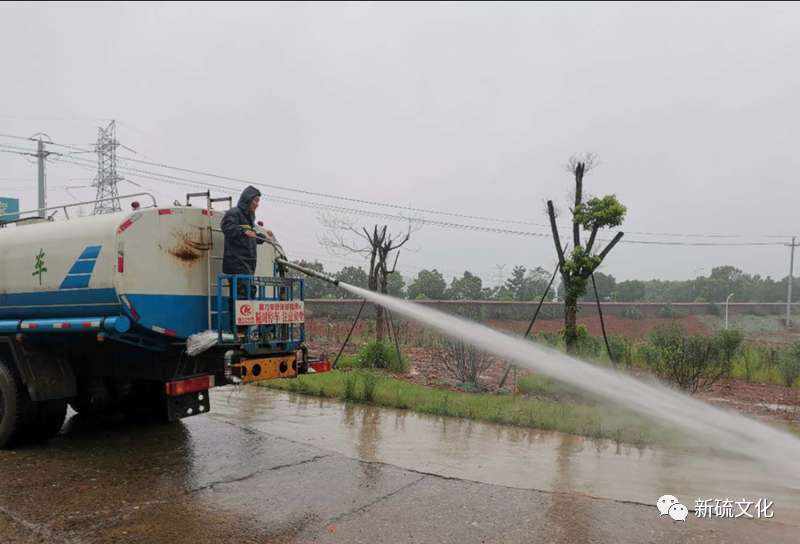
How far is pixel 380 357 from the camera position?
41.7 feet

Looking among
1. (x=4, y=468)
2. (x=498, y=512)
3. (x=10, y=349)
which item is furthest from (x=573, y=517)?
(x=10, y=349)

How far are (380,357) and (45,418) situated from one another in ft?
22.7

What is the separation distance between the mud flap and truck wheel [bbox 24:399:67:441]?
1643 mm

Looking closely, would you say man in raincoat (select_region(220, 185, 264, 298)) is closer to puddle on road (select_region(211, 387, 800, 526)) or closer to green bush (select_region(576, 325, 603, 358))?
puddle on road (select_region(211, 387, 800, 526))

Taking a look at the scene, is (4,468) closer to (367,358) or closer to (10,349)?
(10,349)

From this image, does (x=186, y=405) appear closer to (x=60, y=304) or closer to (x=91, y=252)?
(x=60, y=304)

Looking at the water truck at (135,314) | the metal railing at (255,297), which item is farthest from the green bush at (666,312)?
the metal railing at (255,297)

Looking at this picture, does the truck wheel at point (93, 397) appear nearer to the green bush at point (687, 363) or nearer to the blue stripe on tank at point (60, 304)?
the blue stripe on tank at point (60, 304)

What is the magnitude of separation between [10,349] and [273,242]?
3.09 m

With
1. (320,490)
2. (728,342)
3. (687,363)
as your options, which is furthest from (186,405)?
(728,342)

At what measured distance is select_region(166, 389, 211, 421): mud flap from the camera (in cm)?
599

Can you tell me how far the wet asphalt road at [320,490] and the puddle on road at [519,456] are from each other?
3 centimetres

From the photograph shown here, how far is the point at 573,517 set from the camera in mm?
4680

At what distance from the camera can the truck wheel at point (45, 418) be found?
6.69m
